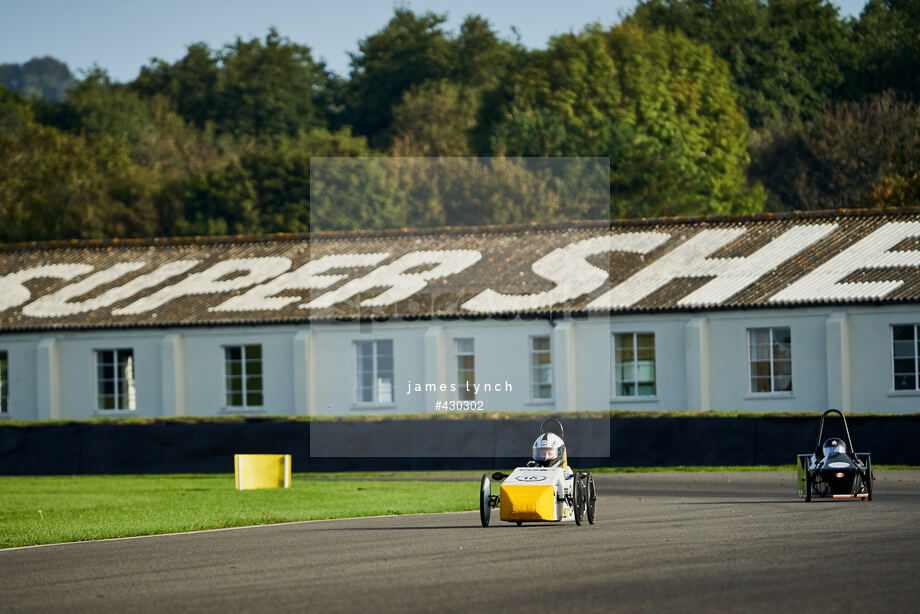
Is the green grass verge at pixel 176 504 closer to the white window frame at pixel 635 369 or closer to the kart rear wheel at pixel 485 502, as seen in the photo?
the kart rear wheel at pixel 485 502

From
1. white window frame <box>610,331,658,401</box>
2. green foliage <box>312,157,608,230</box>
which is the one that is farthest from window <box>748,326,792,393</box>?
green foliage <box>312,157,608,230</box>

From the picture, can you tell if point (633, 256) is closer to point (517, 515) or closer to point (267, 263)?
point (267, 263)

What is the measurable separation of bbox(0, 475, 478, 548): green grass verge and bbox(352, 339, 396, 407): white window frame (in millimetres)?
10048

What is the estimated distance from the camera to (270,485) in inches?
1323

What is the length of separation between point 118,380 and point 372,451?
48.4 feet

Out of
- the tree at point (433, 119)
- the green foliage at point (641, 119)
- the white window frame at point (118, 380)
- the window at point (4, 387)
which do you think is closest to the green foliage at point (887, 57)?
the green foliage at point (641, 119)

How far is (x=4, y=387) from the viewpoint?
168ft

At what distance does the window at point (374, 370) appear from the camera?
4753 cm

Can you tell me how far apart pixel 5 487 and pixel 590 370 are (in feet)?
57.0

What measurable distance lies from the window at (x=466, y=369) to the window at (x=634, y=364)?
416 centimetres

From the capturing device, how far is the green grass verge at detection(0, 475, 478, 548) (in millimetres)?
22469

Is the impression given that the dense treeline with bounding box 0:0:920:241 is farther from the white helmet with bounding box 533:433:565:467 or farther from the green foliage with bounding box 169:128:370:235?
the white helmet with bounding box 533:433:565:467

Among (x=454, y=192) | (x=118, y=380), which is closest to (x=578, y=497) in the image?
(x=118, y=380)

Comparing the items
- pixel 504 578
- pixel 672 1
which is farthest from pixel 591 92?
pixel 504 578
